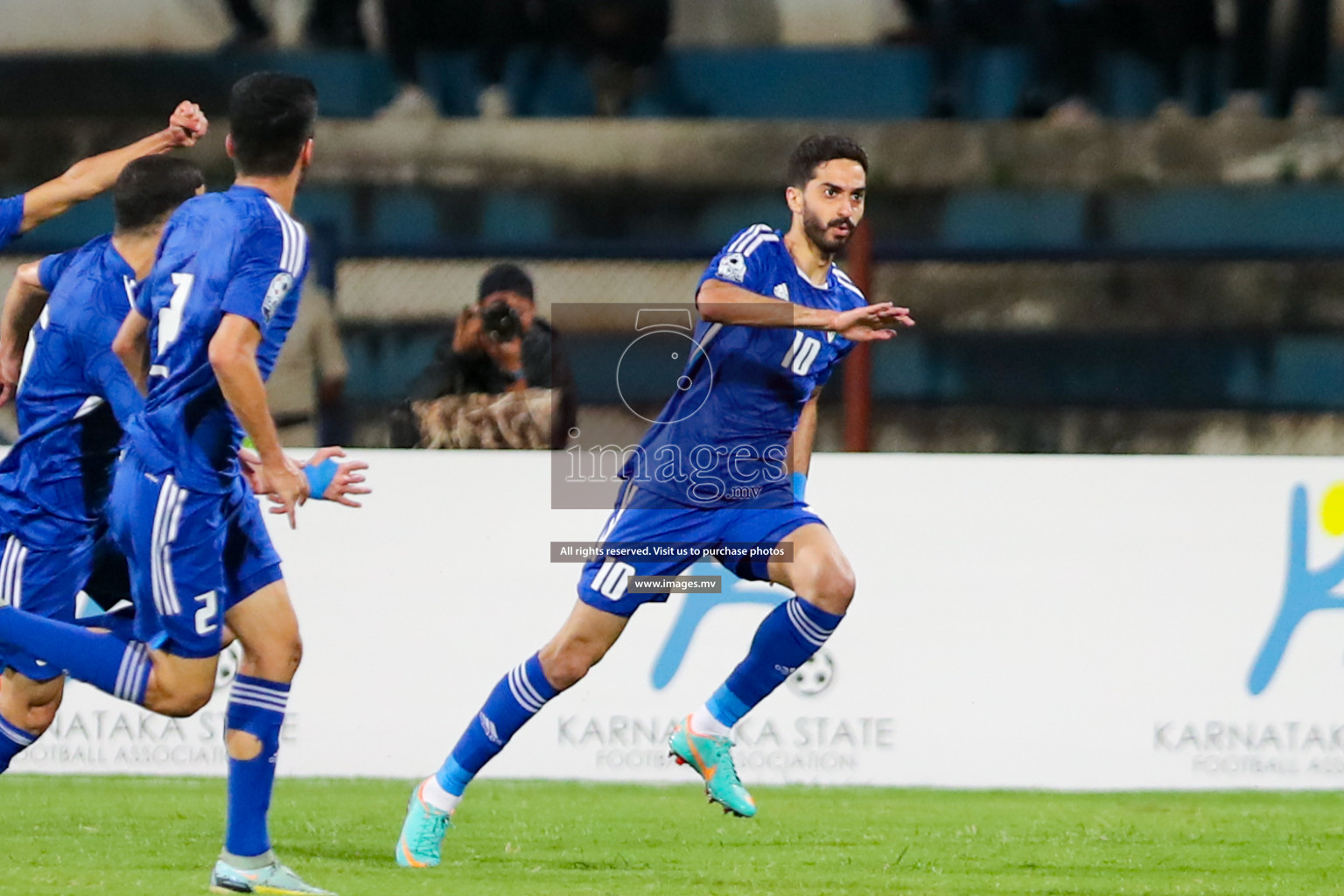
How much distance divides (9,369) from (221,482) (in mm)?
1424

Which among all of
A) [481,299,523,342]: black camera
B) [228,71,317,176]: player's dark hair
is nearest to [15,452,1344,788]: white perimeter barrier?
[481,299,523,342]: black camera

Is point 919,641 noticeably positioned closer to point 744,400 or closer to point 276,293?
point 744,400

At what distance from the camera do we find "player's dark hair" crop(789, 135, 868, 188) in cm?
603

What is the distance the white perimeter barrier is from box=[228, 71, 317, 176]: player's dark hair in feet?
9.95

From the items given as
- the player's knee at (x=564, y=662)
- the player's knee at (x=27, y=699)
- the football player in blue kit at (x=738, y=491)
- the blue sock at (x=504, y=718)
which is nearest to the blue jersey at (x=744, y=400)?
the football player in blue kit at (x=738, y=491)

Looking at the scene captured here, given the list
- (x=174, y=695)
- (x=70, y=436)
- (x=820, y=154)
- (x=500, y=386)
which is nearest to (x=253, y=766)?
(x=174, y=695)

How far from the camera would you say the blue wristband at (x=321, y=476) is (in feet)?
16.4

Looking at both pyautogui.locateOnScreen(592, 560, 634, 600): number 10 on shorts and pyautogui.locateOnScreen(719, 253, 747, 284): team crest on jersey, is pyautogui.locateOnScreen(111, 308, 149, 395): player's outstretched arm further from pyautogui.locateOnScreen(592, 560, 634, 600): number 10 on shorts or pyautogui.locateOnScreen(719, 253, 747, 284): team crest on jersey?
pyautogui.locateOnScreen(719, 253, 747, 284): team crest on jersey

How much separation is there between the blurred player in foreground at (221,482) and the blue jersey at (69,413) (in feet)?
2.08

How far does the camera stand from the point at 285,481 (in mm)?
4789

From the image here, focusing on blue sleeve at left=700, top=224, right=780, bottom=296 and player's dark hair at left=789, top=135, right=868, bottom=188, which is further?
player's dark hair at left=789, top=135, right=868, bottom=188

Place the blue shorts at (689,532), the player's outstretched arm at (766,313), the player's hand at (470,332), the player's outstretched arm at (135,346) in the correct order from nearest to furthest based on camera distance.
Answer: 1. the player's outstretched arm at (135,346)
2. the player's outstretched arm at (766,313)
3. the blue shorts at (689,532)
4. the player's hand at (470,332)

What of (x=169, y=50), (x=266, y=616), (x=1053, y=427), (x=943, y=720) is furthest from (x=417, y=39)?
(x=266, y=616)

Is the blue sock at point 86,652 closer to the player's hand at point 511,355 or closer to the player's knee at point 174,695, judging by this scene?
the player's knee at point 174,695
